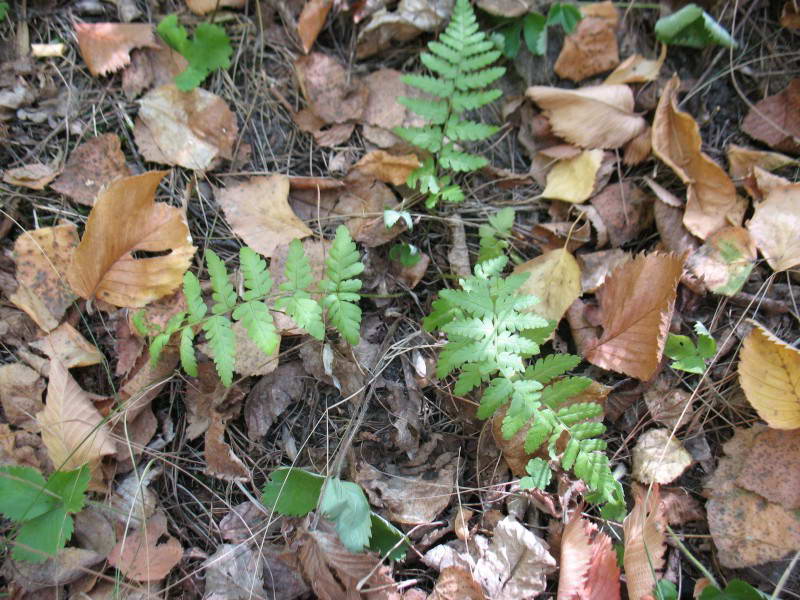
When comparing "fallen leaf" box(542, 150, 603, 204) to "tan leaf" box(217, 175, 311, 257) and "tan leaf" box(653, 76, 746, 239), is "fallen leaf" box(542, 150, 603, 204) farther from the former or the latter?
"tan leaf" box(217, 175, 311, 257)

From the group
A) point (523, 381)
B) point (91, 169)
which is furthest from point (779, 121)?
point (91, 169)

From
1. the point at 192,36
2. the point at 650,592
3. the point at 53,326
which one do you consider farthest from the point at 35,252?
the point at 650,592

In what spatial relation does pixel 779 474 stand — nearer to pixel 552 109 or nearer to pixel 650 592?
pixel 650 592

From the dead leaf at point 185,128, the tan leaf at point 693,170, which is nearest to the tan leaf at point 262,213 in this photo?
the dead leaf at point 185,128

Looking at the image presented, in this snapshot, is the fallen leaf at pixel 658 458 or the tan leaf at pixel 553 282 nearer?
the fallen leaf at pixel 658 458

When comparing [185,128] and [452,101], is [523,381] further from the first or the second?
[185,128]

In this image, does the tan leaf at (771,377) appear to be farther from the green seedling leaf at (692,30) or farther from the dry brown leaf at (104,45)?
the dry brown leaf at (104,45)

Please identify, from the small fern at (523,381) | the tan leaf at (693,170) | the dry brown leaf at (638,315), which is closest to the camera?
the small fern at (523,381)
